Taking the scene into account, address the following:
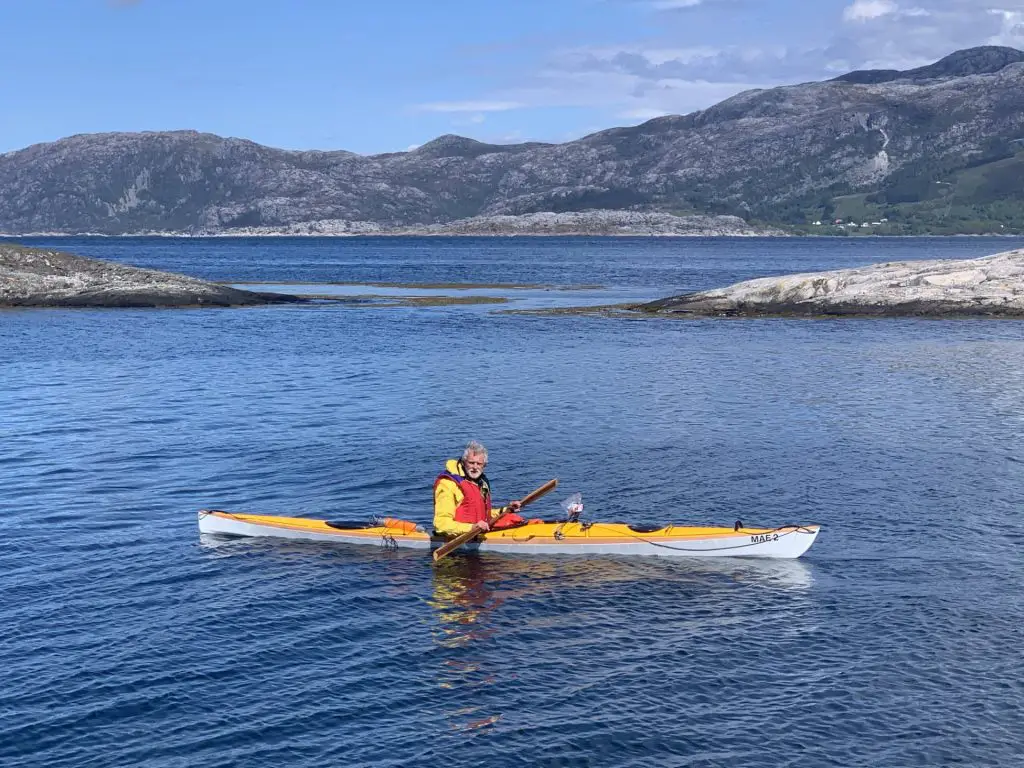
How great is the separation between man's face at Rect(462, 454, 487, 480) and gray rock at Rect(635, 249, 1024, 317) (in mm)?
59541

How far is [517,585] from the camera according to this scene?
24.0 metres

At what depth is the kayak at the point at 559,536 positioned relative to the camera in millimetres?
24953

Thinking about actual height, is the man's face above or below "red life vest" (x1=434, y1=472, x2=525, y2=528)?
above

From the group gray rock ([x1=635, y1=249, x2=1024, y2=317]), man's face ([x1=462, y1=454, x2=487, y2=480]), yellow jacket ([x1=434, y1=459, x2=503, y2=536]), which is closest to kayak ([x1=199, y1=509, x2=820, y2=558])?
yellow jacket ([x1=434, y1=459, x2=503, y2=536])

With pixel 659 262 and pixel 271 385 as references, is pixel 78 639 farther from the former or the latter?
pixel 659 262

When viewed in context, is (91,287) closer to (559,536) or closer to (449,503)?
(449,503)

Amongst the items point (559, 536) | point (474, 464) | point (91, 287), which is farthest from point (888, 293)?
point (91, 287)

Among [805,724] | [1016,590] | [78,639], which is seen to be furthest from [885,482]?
[78,639]

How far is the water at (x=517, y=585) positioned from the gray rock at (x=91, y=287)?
41.6 metres

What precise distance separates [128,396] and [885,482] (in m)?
31.6

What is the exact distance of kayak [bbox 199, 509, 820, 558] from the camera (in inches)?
982

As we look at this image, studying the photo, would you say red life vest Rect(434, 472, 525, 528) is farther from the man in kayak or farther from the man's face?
the man's face

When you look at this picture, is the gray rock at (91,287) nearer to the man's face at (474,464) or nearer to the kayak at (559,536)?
the kayak at (559,536)

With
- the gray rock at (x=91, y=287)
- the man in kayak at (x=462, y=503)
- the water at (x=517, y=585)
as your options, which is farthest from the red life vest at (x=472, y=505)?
the gray rock at (x=91, y=287)
